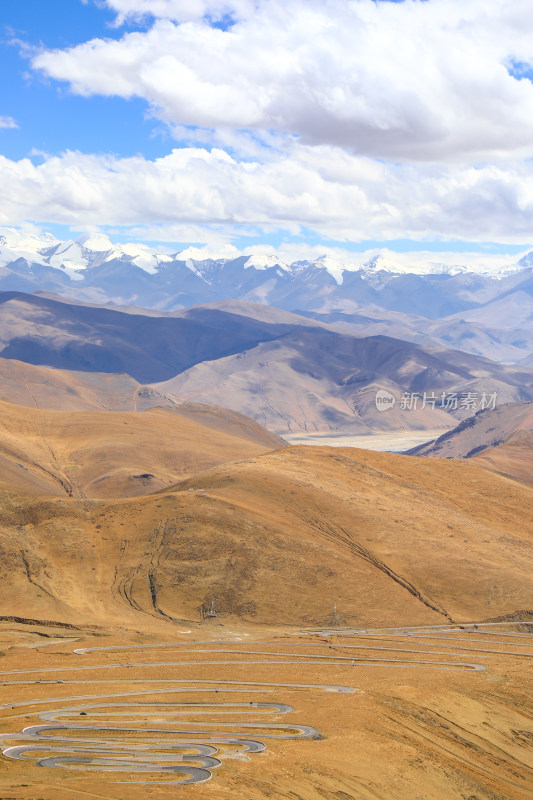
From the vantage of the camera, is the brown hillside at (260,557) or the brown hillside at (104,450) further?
the brown hillside at (104,450)

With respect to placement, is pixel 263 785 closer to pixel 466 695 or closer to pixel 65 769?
pixel 65 769

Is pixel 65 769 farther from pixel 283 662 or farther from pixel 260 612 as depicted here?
pixel 260 612

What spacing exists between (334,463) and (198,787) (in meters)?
82.2

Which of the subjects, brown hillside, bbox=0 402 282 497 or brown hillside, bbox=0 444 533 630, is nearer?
brown hillside, bbox=0 444 533 630

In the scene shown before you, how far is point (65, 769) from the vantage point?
35469 mm

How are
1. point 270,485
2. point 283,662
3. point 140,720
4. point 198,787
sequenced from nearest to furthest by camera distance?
point 198,787
point 140,720
point 283,662
point 270,485

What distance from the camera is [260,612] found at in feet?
257

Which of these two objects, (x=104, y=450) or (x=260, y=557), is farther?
(x=104, y=450)

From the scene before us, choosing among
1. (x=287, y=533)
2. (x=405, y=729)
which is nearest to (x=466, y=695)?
(x=405, y=729)

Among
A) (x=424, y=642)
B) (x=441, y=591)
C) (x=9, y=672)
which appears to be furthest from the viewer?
(x=441, y=591)

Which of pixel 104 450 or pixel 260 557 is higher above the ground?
pixel 104 450

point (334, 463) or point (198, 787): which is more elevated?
point (334, 463)

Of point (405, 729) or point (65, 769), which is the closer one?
point (65, 769)

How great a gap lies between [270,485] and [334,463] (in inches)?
682
